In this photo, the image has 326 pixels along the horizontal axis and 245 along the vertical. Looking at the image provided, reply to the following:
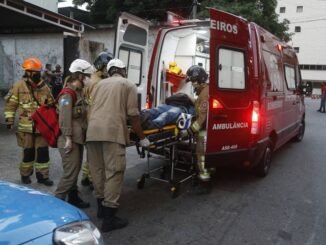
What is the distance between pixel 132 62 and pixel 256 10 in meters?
9.81

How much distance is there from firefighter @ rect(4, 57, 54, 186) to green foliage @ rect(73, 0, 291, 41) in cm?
788

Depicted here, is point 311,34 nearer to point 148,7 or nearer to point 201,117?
point 148,7

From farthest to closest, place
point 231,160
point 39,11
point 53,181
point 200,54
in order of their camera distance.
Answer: point 39,11
point 200,54
point 53,181
point 231,160

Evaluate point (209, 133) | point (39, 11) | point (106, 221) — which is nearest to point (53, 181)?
point (106, 221)

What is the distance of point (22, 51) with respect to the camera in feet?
54.9

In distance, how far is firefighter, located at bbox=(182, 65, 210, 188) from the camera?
15.9ft

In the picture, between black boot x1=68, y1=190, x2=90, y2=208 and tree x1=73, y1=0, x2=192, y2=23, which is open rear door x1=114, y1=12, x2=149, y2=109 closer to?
black boot x1=68, y1=190, x2=90, y2=208

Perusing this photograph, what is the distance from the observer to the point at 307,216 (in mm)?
4391

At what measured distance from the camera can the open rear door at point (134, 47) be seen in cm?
560

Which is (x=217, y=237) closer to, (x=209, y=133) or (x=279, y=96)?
(x=209, y=133)

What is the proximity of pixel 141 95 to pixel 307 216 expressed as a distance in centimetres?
332

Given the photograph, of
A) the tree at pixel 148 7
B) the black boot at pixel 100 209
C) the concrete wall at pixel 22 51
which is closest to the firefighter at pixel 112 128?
the black boot at pixel 100 209

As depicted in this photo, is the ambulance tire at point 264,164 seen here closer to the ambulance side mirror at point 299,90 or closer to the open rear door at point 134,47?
the open rear door at point 134,47

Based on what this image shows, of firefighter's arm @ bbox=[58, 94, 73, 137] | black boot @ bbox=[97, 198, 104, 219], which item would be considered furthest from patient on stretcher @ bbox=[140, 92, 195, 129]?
black boot @ bbox=[97, 198, 104, 219]
